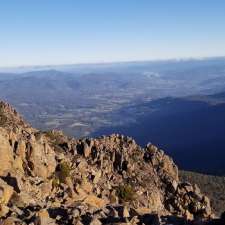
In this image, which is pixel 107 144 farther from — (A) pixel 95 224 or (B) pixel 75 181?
(A) pixel 95 224

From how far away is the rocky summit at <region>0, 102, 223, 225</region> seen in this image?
35106 millimetres

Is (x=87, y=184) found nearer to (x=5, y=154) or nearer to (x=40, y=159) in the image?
(x=40, y=159)

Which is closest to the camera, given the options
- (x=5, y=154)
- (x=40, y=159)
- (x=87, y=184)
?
(x=5, y=154)

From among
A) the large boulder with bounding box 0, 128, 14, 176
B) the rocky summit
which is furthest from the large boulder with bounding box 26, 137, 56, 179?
the large boulder with bounding box 0, 128, 14, 176

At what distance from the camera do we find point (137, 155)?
3435 inches

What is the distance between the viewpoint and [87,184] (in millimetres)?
57000

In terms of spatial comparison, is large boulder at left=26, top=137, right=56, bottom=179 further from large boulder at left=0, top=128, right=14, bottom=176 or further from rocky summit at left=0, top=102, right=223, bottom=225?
large boulder at left=0, top=128, right=14, bottom=176

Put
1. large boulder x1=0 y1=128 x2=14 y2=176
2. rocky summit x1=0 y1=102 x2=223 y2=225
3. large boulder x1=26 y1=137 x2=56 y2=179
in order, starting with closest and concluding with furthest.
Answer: rocky summit x1=0 y1=102 x2=223 y2=225
large boulder x1=0 y1=128 x2=14 y2=176
large boulder x1=26 y1=137 x2=56 y2=179

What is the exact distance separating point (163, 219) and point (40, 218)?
351 inches

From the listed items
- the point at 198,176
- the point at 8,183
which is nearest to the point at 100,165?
the point at 8,183

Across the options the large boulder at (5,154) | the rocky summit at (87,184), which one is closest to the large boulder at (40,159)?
the rocky summit at (87,184)

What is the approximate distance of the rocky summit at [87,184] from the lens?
35106 mm

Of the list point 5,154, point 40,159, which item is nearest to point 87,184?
point 40,159

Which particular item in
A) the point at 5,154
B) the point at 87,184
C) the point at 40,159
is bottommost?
the point at 87,184
